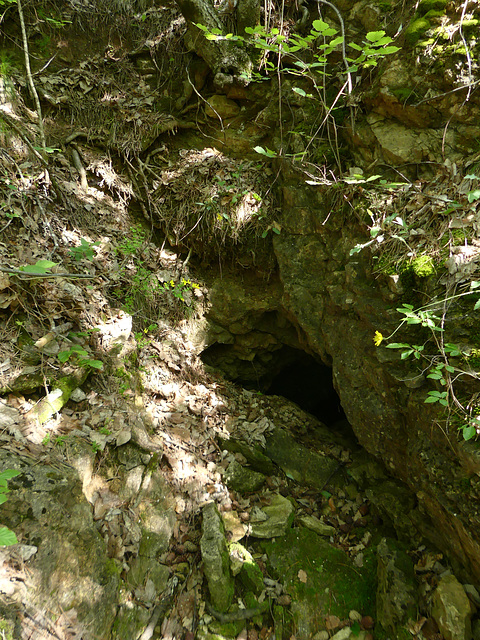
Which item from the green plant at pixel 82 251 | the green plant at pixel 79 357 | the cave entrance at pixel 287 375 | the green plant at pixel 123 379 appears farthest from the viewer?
the cave entrance at pixel 287 375

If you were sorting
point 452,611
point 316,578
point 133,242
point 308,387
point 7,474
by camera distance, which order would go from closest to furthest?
point 7,474, point 452,611, point 316,578, point 133,242, point 308,387

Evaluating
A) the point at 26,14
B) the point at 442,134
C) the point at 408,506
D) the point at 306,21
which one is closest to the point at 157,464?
the point at 408,506

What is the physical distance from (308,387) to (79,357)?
15.2ft

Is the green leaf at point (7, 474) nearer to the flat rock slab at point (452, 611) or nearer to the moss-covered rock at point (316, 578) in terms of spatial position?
the moss-covered rock at point (316, 578)

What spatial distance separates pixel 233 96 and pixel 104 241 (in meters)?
2.72

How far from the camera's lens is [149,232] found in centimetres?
443

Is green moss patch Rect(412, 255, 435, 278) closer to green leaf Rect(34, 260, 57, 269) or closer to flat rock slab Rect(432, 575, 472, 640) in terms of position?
flat rock slab Rect(432, 575, 472, 640)

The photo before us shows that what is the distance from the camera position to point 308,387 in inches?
247

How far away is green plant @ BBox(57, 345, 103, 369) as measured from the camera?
2.58 m

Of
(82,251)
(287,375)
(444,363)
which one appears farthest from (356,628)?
(82,251)

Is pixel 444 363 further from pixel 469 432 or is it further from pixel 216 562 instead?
pixel 216 562

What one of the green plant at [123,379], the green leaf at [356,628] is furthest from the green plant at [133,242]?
the green leaf at [356,628]

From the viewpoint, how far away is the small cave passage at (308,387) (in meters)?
5.84

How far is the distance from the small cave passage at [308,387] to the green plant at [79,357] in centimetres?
363
